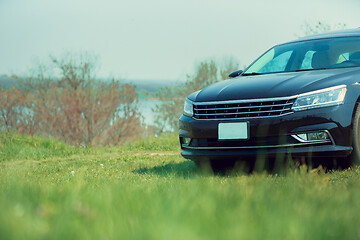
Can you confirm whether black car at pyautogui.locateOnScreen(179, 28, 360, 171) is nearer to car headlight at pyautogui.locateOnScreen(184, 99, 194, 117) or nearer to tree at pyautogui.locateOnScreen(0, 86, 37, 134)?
car headlight at pyautogui.locateOnScreen(184, 99, 194, 117)

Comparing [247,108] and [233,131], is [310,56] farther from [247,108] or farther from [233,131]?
[233,131]

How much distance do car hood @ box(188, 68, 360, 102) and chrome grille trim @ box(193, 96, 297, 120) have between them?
62 millimetres

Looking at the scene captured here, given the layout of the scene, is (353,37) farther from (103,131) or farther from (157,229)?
(103,131)

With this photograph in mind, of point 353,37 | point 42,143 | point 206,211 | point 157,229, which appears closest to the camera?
point 157,229

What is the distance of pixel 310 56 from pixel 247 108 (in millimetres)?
1811

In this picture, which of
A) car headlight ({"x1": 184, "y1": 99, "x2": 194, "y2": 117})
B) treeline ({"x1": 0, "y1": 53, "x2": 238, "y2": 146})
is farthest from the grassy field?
treeline ({"x1": 0, "y1": 53, "x2": 238, "y2": 146})

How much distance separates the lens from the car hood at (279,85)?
492 cm

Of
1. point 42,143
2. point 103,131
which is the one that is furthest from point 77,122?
point 42,143

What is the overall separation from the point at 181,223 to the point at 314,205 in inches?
36.0

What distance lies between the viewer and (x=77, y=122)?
22703 mm

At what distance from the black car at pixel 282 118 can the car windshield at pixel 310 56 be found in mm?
129

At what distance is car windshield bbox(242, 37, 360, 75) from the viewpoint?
19.1ft

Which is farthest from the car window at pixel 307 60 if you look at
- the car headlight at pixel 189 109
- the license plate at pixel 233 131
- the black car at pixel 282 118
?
the car headlight at pixel 189 109

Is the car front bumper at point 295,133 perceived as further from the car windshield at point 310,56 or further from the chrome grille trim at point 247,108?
the car windshield at point 310,56
